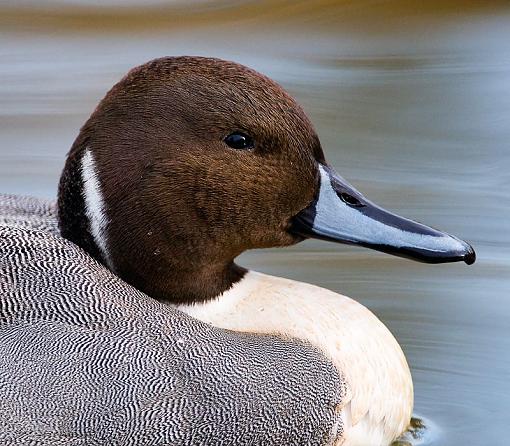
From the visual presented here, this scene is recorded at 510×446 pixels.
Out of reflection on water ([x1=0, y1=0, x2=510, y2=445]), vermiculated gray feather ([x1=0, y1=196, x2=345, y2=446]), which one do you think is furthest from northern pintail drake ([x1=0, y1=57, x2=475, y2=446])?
reflection on water ([x1=0, y1=0, x2=510, y2=445])

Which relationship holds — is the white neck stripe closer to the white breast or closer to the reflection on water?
the white breast

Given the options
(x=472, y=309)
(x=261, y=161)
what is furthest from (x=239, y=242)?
(x=472, y=309)

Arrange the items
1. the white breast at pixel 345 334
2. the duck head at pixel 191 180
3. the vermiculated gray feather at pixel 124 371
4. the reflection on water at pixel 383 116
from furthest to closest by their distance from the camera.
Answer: the reflection on water at pixel 383 116
the white breast at pixel 345 334
the duck head at pixel 191 180
the vermiculated gray feather at pixel 124 371

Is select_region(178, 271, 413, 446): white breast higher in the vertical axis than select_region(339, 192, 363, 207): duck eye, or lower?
lower

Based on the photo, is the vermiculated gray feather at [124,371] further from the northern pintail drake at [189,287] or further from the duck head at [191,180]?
the duck head at [191,180]

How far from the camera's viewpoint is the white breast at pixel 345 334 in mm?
3914

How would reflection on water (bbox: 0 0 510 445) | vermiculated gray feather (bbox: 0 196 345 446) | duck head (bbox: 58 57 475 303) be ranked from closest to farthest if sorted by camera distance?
vermiculated gray feather (bbox: 0 196 345 446) < duck head (bbox: 58 57 475 303) < reflection on water (bbox: 0 0 510 445)

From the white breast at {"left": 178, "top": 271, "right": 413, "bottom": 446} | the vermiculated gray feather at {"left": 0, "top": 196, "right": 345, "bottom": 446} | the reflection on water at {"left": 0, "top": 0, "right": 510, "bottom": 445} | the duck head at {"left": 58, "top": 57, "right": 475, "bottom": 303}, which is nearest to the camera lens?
the vermiculated gray feather at {"left": 0, "top": 196, "right": 345, "bottom": 446}

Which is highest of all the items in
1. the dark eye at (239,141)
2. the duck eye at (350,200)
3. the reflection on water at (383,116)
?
the dark eye at (239,141)

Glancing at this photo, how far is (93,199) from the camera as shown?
378cm

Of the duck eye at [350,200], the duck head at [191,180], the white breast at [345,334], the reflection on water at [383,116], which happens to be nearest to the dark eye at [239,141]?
the duck head at [191,180]

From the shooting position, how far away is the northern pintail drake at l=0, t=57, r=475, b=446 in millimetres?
3559

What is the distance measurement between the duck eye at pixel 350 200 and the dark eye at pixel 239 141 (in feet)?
0.99

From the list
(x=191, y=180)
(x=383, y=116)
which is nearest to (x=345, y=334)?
(x=191, y=180)
